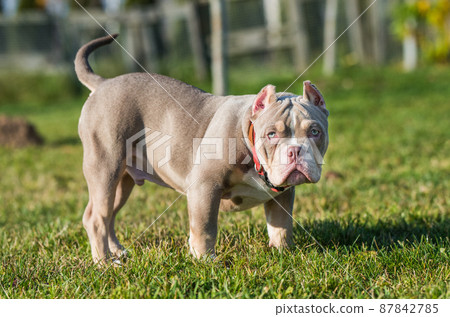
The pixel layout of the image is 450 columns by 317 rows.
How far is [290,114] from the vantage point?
2438 mm

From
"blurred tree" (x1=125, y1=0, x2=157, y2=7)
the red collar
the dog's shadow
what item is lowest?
the dog's shadow

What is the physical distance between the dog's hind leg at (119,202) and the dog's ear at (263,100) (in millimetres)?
1136

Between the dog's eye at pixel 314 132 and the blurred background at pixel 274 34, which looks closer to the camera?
the dog's eye at pixel 314 132

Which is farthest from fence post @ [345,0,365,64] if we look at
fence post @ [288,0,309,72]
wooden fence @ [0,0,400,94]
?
fence post @ [288,0,309,72]

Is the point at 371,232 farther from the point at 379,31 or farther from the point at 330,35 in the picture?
the point at 379,31

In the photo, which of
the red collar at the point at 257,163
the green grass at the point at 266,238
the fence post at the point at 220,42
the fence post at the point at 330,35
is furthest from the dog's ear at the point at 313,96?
the fence post at the point at 330,35

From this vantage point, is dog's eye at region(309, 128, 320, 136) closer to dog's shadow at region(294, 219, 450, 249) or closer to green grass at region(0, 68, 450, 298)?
green grass at region(0, 68, 450, 298)

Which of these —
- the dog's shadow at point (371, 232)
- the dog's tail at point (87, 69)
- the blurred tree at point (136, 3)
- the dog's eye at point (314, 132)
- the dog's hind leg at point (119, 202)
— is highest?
the dog's tail at point (87, 69)

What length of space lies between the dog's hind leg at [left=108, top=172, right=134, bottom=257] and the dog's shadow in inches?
43.2

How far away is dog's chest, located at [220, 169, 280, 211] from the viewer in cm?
Answer: 268

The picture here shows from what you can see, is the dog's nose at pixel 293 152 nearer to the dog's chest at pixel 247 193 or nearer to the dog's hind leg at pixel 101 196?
the dog's chest at pixel 247 193

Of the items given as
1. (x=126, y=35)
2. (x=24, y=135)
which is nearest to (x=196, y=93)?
(x=24, y=135)

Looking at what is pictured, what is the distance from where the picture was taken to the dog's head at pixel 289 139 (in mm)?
2365
